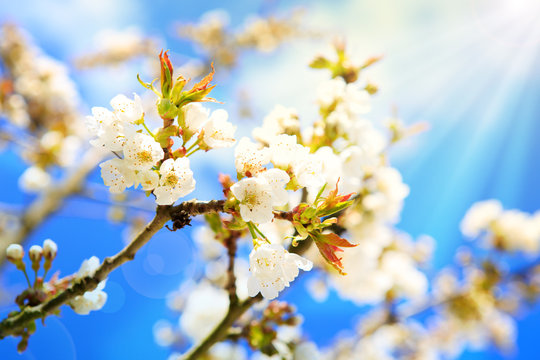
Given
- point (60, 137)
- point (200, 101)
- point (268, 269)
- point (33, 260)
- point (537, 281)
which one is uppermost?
point (60, 137)

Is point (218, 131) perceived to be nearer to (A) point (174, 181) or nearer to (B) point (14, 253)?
(A) point (174, 181)

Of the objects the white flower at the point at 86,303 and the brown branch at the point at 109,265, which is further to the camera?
the white flower at the point at 86,303

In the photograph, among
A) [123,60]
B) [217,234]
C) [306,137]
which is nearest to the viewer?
[217,234]

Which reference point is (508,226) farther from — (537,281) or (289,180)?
(289,180)

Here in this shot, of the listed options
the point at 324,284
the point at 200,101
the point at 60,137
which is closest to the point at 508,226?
the point at 324,284

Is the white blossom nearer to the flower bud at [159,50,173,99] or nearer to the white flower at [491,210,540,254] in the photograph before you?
the flower bud at [159,50,173,99]

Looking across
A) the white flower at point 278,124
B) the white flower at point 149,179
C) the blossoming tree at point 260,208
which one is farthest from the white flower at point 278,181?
the white flower at point 278,124

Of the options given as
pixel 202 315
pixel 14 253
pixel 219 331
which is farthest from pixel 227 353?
pixel 14 253

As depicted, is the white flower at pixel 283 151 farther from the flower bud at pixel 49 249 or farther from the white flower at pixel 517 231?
the white flower at pixel 517 231
